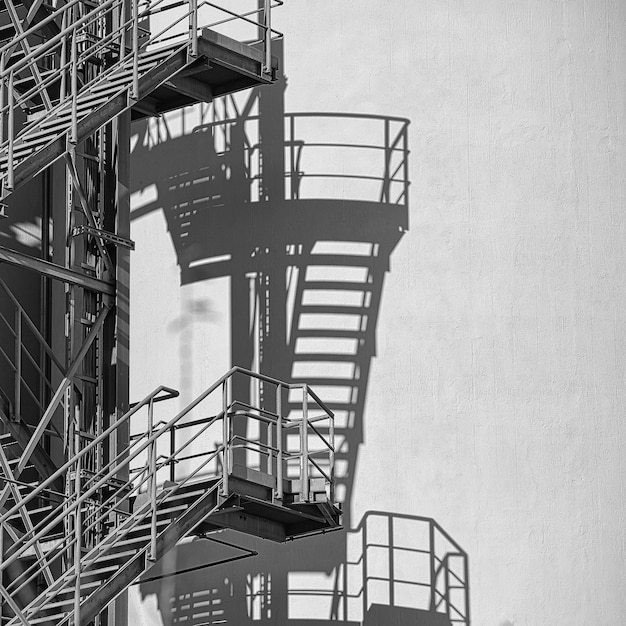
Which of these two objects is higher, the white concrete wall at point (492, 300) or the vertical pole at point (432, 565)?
the white concrete wall at point (492, 300)

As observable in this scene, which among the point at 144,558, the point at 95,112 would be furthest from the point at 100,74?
the point at 144,558

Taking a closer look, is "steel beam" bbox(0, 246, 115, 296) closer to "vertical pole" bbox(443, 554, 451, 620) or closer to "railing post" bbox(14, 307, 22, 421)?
"railing post" bbox(14, 307, 22, 421)

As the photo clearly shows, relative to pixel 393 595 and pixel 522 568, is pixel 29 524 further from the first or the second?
pixel 522 568

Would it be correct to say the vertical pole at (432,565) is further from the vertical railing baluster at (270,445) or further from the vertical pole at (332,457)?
the vertical railing baluster at (270,445)

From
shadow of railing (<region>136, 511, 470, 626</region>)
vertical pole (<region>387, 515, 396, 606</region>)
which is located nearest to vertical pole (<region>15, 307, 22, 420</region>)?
shadow of railing (<region>136, 511, 470, 626</region>)

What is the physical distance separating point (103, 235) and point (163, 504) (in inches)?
192

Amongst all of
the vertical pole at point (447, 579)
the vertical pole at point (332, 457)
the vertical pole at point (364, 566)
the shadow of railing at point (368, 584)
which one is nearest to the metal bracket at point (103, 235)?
the vertical pole at point (332, 457)

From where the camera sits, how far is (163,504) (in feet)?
71.3

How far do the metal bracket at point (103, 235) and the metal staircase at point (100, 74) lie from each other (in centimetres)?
172

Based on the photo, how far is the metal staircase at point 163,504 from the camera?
20.6m

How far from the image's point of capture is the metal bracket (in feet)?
80.4

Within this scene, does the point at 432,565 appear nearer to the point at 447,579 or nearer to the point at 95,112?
the point at 447,579

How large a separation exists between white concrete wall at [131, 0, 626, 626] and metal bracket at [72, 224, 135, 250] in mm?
2161

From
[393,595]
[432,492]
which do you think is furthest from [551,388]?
[393,595]
